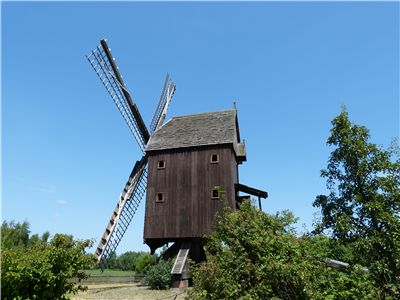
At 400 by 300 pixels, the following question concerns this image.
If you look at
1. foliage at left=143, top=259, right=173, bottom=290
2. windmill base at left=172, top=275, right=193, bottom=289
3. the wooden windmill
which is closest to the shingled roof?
the wooden windmill

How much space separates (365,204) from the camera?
23.8 feet

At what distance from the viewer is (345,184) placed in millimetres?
8023

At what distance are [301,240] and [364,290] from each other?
1701 millimetres

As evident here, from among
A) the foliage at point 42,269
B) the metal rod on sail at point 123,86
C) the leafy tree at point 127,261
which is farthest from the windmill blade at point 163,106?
the leafy tree at point 127,261

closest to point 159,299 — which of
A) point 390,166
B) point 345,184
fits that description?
point 345,184

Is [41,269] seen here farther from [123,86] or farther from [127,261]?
[127,261]

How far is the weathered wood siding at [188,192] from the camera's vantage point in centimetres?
1764

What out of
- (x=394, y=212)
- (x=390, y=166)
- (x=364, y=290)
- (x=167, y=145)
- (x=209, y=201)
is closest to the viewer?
(x=364, y=290)

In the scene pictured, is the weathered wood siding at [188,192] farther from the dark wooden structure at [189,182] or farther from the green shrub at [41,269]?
the green shrub at [41,269]

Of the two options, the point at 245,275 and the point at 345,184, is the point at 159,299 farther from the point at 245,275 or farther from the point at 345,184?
the point at 345,184

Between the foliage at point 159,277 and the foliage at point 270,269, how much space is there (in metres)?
8.57

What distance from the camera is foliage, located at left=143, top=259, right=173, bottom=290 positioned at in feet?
52.6

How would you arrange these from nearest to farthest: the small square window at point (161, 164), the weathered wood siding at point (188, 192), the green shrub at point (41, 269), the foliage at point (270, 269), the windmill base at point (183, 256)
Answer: the foliage at point (270, 269) < the green shrub at point (41, 269) < the windmill base at point (183, 256) < the weathered wood siding at point (188, 192) < the small square window at point (161, 164)

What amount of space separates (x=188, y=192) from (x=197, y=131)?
3846mm
